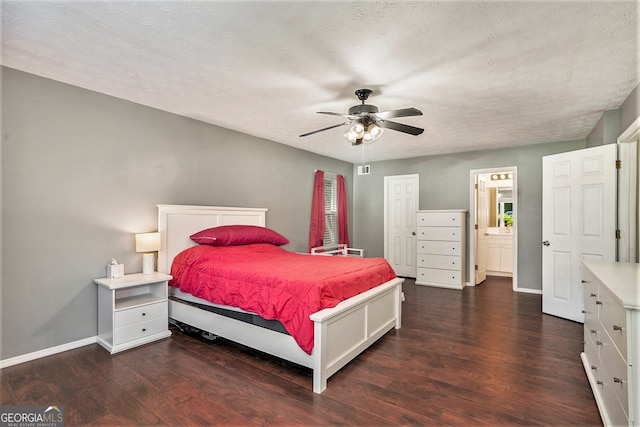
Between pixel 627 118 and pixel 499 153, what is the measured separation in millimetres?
2382

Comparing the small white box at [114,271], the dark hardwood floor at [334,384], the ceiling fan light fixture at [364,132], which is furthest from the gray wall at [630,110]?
the small white box at [114,271]

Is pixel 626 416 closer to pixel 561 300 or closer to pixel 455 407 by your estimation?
pixel 455 407

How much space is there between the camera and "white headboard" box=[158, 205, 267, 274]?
357 cm

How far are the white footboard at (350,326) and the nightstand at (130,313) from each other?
1.78m

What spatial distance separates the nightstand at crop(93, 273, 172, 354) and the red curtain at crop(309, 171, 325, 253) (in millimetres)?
2919

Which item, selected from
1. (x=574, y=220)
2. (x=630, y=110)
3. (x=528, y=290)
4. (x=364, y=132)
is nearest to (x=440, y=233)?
(x=528, y=290)

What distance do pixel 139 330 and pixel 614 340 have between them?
3.54 meters

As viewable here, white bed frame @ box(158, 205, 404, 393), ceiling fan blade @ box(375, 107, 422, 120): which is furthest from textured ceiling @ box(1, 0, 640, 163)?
white bed frame @ box(158, 205, 404, 393)

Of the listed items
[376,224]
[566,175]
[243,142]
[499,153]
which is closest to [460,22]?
[566,175]

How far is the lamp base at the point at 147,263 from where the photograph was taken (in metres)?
3.33

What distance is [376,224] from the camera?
6.92m

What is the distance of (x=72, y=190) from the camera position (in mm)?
2955

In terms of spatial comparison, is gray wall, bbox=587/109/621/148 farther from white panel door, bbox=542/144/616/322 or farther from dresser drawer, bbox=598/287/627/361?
dresser drawer, bbox=598/287/627/361

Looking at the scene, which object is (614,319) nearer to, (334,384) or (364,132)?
(334,384)
